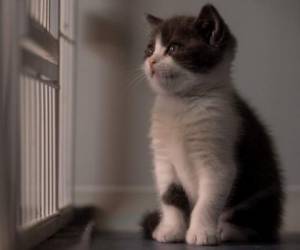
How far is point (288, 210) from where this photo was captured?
1.51 meters

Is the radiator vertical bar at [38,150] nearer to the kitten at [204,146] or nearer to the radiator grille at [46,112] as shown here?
the radiator grille at [46,112]

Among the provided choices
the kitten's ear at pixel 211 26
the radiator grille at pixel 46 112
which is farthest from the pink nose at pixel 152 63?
the radiator grille at pixel 46 112

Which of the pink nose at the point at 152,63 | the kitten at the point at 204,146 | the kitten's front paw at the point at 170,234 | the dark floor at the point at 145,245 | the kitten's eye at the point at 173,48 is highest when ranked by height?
the kitten's eye at the point at 173,48

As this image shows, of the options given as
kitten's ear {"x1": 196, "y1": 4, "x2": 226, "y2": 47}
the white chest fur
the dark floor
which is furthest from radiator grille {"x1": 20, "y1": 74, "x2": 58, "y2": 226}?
kitten's ear {"x1": 196, "y1": 4, "x2": 226, "y2": 47}

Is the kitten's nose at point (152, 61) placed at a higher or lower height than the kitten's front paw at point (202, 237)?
higher

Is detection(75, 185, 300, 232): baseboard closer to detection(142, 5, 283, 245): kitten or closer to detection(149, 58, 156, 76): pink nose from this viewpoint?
detection(142, 5, 283, 245): kitten

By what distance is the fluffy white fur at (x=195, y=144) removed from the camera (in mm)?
1142

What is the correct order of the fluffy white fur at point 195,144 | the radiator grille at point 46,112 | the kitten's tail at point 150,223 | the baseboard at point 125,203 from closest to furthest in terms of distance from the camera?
the radiator grille at point 46,112 → the fluffy white fur at point 195,144 → the kitten's tail at point 150,223 → the baseboard at point 125,203

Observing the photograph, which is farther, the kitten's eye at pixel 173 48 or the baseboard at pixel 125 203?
the baseboard at pixel 125 203

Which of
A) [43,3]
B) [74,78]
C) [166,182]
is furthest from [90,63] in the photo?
[166,182]

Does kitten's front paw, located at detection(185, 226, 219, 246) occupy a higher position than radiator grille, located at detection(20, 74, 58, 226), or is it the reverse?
radiator grille, located at detection(20, 74, 58, 226)

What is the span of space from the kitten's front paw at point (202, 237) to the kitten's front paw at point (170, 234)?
5 cm

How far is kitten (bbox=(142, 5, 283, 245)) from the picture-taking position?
45.4 inches

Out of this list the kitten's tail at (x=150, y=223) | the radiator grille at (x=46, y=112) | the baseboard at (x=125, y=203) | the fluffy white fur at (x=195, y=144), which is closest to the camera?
the radiator grille at (x=46, y=112)
